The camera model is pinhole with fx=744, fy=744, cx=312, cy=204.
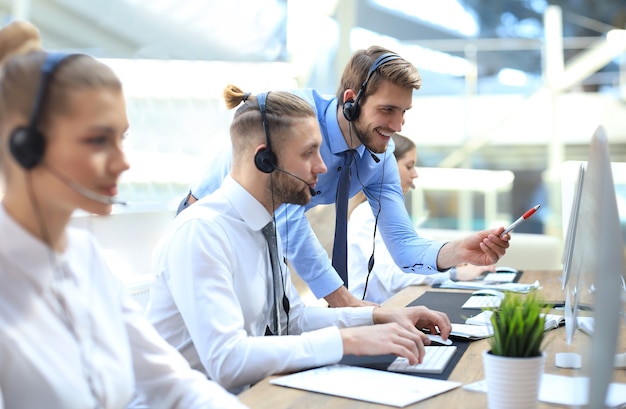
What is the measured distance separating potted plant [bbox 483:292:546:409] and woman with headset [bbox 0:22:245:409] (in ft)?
1.95

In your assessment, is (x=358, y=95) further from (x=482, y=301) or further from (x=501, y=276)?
(x=501, y=276)

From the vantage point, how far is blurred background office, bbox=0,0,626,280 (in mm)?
4375

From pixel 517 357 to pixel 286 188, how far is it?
773 mm

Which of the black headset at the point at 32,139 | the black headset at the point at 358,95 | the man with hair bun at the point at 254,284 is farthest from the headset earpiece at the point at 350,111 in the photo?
the black headset at the point at 32,139

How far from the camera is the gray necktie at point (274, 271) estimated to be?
70.1 inches

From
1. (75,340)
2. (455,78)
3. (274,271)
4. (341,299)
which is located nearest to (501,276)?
(341,299)

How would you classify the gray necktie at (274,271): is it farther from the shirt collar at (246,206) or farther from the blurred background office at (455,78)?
the blurred background office at (455,78)

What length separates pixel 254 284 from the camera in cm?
172

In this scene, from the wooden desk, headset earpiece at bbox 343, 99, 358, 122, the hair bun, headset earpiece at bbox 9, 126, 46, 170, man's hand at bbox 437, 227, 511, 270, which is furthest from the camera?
headset earpiece at bbox 343, 99, 358, 122

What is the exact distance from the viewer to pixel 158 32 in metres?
3.93

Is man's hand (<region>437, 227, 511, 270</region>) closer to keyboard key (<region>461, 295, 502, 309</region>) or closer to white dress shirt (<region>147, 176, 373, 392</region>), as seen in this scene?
keyboard key (<region>461, 295, 502, 309</region>)

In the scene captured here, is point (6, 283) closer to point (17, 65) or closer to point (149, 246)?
point (17, 65)

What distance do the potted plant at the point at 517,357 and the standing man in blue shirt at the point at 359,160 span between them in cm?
105

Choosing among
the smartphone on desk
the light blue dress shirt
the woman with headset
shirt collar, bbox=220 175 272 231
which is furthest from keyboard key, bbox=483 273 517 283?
the woman with headset
